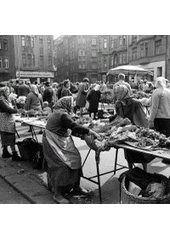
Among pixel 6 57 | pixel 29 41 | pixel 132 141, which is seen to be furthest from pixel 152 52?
pixel 132 141

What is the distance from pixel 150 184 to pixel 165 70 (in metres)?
28.2

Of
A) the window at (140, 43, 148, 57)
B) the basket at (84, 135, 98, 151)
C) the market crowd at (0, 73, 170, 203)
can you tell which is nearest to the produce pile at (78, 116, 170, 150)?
the basket at (84, 135, 98, 151)

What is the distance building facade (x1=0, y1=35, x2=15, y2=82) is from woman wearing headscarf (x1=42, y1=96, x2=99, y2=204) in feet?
133

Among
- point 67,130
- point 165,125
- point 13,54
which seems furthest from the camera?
point 13,54

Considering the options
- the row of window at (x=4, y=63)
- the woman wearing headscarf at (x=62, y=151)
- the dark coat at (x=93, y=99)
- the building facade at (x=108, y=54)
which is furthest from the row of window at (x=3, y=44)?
the woman wearing headscarf at (x=62, y=151)

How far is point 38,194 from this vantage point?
3.98 metres

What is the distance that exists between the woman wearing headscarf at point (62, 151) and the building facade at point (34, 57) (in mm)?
43762

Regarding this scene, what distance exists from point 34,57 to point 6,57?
804 centimetres

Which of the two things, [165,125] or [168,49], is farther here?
[168,49]

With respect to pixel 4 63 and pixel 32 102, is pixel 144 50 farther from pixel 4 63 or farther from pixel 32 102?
pixel 32 102

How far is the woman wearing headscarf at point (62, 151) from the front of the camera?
3.62 meters

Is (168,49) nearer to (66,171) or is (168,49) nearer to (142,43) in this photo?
(142,43)

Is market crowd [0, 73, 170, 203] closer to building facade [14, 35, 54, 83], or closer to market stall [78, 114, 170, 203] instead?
market stall [78, 114, 170, 203]
